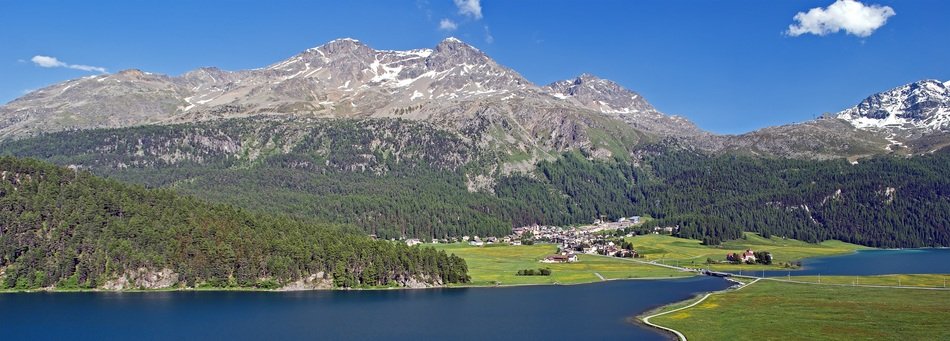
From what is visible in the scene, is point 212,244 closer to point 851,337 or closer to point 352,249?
point 352,249

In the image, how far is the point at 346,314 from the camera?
112312 millimetres

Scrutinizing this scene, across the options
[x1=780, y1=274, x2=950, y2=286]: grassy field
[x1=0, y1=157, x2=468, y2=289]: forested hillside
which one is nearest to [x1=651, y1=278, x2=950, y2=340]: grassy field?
[x1=780, y1=274, x2=950, y2=286]: grassy field

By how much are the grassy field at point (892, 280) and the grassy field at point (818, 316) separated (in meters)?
13.8

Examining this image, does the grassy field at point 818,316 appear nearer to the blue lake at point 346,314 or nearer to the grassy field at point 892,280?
the blue lake at point 346,314

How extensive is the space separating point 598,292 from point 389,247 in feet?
161

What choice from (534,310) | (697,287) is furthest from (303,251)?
(697,287)

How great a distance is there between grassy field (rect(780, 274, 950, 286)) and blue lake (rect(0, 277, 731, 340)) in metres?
26.6

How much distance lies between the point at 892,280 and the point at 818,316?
65296 mm

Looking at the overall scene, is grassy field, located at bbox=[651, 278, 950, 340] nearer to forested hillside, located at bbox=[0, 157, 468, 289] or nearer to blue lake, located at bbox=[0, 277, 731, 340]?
blue lake, located at bbox=[0, 277, 731, 340]

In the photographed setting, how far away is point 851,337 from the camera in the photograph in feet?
284

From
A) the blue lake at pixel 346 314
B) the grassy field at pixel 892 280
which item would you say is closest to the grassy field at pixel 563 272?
the blue lake at pixel 346 314

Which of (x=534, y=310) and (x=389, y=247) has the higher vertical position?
(x=389, y=247)

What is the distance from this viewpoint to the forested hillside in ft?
468

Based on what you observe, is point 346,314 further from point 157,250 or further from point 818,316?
point 818,316
